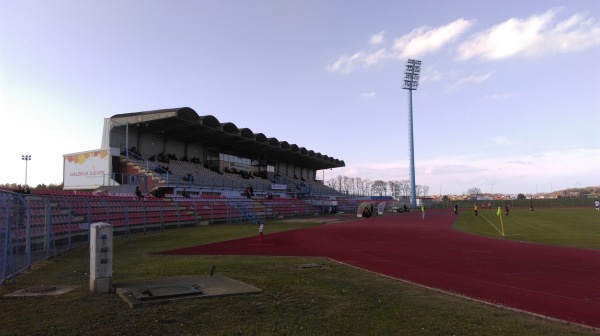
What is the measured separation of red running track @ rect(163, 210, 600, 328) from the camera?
881cm

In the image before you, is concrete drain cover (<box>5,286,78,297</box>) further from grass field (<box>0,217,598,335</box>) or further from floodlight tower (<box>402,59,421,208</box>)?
floodlight tower (<box>402,59,421,208</box>)

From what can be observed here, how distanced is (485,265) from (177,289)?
10.3m

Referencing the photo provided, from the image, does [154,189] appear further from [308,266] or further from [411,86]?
[411,86]

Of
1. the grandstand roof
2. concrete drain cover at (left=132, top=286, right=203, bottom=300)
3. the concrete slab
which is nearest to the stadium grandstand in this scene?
the grandstand roof

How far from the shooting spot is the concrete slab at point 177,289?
737 cm

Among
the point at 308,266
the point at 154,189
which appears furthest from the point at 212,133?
the point at 308,266

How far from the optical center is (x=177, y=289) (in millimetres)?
8062

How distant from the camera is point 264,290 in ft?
27.8

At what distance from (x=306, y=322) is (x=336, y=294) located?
7.36ft

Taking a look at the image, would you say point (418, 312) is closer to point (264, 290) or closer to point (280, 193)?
point (264, 290)

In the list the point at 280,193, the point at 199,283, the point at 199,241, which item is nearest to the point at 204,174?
the point at 280,193

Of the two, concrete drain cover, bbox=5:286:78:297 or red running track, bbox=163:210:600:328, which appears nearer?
concrete drain cover, bbox=5:286:78:297

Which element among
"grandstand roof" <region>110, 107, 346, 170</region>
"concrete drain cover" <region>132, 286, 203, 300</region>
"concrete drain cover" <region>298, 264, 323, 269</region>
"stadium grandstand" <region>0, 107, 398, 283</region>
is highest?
"grandstand roof" <region>110, 107, 346, 170</region>

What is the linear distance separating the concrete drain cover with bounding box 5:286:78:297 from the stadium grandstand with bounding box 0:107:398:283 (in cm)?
107
